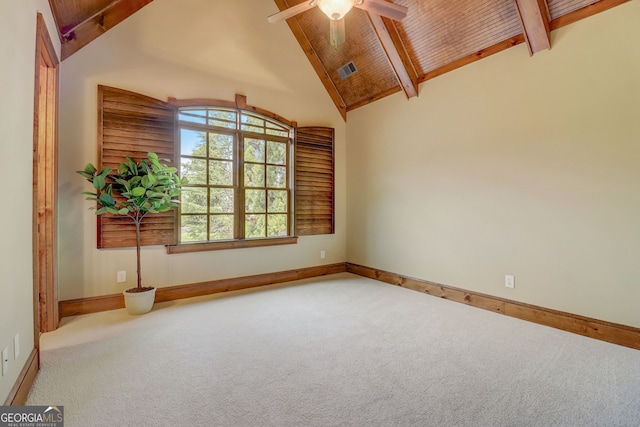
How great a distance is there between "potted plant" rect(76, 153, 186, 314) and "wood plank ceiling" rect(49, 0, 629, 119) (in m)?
1.32

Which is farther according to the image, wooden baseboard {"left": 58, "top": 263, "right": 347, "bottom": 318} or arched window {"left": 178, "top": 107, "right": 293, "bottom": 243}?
arched window {"left": 178, "top": 107, "right": 293, "bottom": 243}

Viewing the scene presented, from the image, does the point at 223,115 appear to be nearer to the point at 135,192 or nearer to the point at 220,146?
the point at 220,146

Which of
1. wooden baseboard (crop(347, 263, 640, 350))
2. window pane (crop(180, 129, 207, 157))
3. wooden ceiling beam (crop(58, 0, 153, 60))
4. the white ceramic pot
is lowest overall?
wooden baseboard (crop(347, 263, 640, 350))

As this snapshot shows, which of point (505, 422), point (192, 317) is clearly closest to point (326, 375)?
point (505, 422)

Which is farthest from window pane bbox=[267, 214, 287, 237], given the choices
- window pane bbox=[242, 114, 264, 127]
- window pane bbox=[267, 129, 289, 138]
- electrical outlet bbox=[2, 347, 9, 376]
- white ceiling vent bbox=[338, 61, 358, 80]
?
electrical outlet bbox=[2, 347, 9, 376]

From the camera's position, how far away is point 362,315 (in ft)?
10.3

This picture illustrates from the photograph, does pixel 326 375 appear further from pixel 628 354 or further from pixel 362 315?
pixel 628 354

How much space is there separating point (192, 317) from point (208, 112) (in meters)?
2.56

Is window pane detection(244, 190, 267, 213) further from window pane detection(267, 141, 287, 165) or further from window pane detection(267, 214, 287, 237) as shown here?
window pane detection(267, 141, 287, 165)

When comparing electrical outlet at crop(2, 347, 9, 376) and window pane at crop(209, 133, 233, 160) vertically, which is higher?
window pane at crop(209, 133, 233, 160)

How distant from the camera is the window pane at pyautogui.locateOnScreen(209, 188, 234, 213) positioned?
3.97 meters

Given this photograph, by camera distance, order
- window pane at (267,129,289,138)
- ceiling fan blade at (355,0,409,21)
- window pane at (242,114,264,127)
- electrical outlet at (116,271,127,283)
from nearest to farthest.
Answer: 1. ceiling fan blade at (355,0,409,21)
2. electrical outlet at (116,271,127,283)
3. window pane at (242,114,264,127)
4. window pane at (267,129,289,138)

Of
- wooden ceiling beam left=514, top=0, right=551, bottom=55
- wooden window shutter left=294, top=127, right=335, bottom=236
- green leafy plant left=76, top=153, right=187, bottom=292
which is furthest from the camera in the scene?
wooden window shutter left=294, top=127, right=335, bottom=236

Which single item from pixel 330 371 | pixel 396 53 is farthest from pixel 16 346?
pixel 396 53
